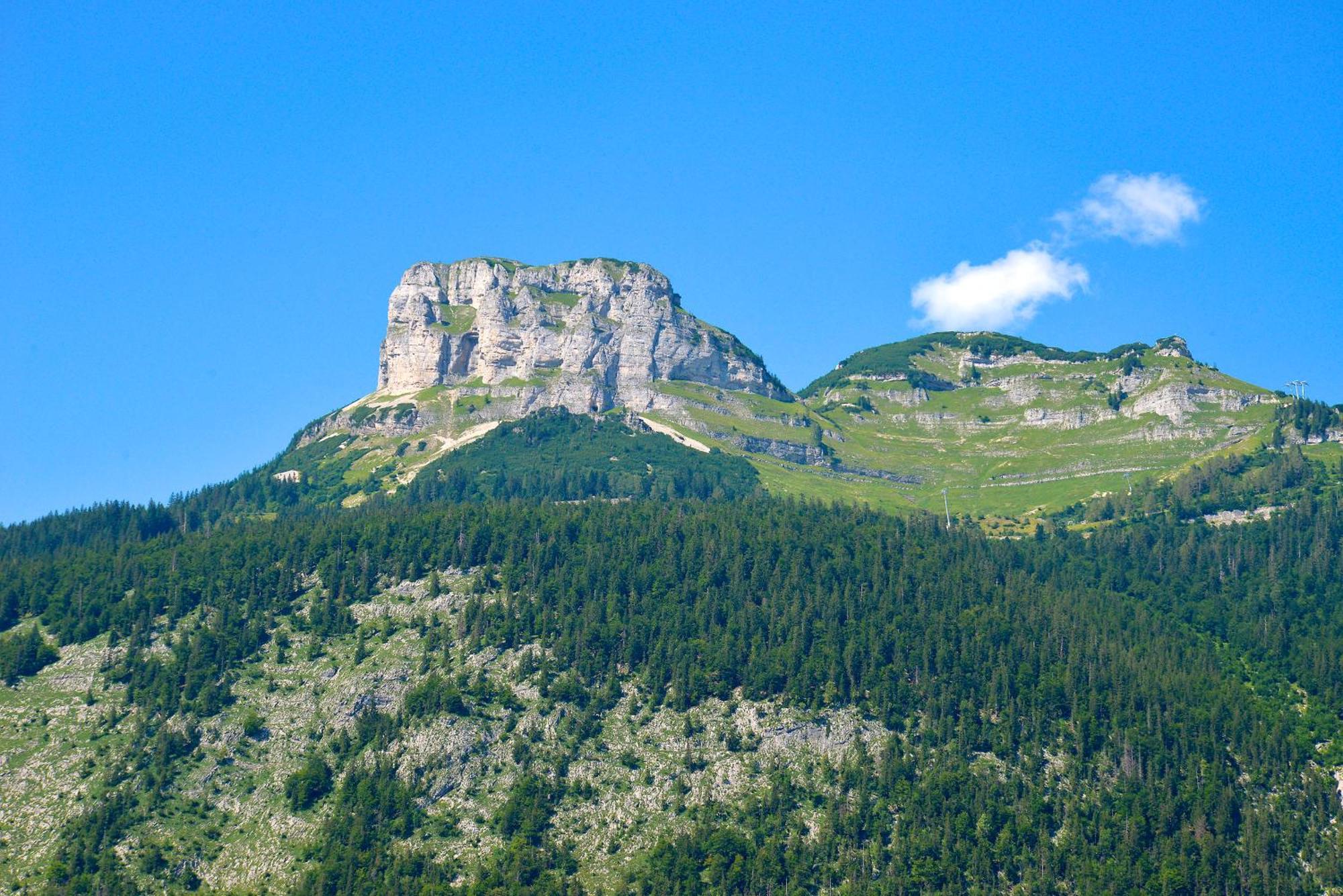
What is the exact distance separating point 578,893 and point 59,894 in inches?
2484

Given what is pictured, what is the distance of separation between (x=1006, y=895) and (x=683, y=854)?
40.4 metres

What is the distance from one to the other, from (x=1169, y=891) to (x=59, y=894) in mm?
136873

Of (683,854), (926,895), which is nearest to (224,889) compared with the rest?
(683,854)

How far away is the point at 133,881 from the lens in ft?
648

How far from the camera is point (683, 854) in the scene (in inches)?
7835

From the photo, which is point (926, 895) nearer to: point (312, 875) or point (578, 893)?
point (578, 893)

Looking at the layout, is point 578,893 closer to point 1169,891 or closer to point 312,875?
point 312,875

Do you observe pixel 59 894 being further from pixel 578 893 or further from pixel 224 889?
pixel 578 893

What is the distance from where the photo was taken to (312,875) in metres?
198

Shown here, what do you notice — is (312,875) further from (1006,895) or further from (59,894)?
(1006,895)

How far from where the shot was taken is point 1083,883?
198 meters

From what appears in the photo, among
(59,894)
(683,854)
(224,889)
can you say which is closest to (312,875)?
(224,889)

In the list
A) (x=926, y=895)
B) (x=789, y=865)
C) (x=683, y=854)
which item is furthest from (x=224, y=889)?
(x=926, y=895)

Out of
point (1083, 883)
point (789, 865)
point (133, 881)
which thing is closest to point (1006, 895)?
point (1083, 883)
